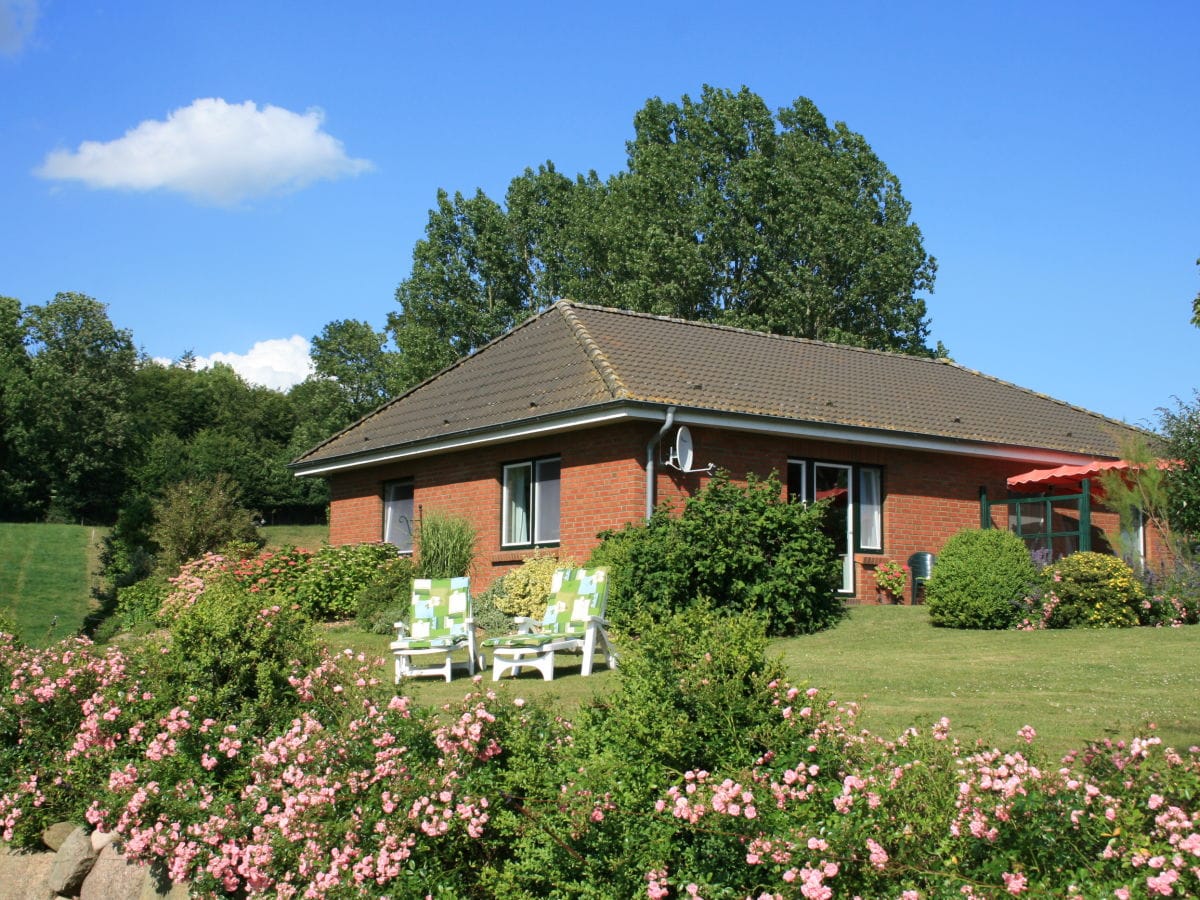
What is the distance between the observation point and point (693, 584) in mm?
14164

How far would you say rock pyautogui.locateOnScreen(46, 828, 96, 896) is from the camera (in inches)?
275

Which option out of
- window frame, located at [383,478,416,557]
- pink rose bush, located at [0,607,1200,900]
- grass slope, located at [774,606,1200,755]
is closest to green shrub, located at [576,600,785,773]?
pink rose bush, located at [0,607,1200,900]

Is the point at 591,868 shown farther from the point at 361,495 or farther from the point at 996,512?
the point at 361,495

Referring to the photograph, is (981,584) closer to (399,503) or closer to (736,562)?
(736,562)

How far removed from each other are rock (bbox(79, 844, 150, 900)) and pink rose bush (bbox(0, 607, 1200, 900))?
5.8 inches

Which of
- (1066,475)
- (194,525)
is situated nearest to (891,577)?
(1066,475)

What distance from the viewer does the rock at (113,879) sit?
6.53 m

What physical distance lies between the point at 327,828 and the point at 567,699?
4.12 meters

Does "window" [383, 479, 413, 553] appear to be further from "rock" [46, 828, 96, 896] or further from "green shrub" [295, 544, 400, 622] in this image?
"rock" [46, 828, 96, 896]

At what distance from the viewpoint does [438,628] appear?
41.5ft

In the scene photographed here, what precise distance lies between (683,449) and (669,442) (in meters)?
0.34

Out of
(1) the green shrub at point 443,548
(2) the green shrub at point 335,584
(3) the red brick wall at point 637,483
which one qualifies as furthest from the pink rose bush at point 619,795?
(2) the green shrub at point 335,584

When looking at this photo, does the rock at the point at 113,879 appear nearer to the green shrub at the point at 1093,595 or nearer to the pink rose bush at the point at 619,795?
the pink rose bush at the point at 619,795

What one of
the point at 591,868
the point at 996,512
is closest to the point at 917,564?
the point at 996,512
